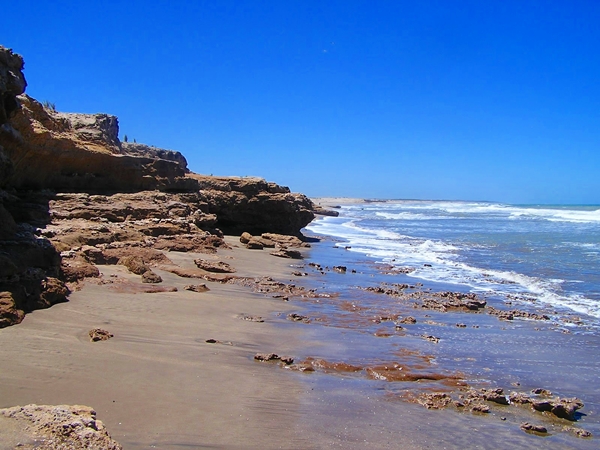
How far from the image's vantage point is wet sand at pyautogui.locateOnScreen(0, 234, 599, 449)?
370cm

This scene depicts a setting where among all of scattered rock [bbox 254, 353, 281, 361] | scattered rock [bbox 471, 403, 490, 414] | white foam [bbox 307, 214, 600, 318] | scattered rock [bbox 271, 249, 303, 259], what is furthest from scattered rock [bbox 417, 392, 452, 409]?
scattered rock [bbox 271, 249, 303, 259]

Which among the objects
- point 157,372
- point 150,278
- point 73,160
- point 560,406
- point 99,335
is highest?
point 73,160

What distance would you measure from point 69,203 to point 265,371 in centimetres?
817

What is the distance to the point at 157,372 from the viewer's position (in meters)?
4.52

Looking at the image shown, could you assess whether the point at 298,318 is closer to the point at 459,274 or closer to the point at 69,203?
the point at 69,203

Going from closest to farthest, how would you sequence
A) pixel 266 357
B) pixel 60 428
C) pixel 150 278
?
1. pixel 60 428
2. pixel 266 357
3. pixel 150 278

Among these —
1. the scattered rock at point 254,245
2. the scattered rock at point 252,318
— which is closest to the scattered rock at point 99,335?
the scattered rock at point 252,318

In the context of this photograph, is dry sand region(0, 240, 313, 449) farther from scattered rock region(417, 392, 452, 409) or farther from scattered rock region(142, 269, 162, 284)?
scattered rock region(417, 392, 452, 409)

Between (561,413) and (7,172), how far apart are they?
320 inches

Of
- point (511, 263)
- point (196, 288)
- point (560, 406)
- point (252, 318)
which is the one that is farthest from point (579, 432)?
point (511, 263)

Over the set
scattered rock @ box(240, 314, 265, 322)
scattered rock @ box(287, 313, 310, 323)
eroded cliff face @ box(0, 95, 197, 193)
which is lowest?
scattered rock @ box(287, 313, 310, 323)

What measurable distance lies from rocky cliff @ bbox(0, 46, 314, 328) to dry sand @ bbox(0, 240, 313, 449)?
551 mm

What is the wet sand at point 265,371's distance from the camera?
370cm

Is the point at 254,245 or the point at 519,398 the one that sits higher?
the point at 254,245
